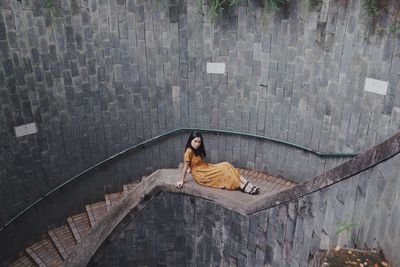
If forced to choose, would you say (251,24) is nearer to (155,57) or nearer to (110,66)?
(155,57)

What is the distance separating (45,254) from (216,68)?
4.79 m

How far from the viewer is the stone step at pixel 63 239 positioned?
8289 millimetres

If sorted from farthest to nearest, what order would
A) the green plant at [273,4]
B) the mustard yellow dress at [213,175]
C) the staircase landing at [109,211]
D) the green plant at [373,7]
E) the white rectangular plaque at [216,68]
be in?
1. the white rectangular plaque at [216,68]
2. the green plant at [273,4]
3. the mustard yellow dress at [213,175]
4. the staircase landing at [109,211]
5. the green plant at [373,7]

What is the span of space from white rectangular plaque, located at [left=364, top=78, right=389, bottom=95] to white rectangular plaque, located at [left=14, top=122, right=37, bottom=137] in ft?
18.7

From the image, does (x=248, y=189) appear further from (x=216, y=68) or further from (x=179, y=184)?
(x=216, y=68)

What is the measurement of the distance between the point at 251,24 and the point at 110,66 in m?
2.73

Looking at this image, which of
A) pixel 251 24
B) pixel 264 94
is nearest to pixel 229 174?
pixel 264 94

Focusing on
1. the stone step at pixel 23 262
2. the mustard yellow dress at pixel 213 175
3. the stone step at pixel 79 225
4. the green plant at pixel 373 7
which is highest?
the green plant at pixel 373 7

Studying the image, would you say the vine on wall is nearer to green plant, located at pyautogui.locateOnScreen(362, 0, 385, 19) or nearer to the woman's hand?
green plant, located at pyautogui.locateOnScreen(362, 0, 385, 19)

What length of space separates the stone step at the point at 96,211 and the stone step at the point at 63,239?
0.49 metres

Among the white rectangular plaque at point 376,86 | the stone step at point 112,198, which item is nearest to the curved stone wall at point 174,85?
the white rectangular plaque at point 376,86

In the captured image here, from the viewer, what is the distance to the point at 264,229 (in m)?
5.97

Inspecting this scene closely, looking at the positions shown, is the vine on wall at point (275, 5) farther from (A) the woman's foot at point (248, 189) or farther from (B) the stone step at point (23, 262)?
(B) the stone step at point (23, 262)

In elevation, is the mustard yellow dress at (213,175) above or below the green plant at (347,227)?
below
